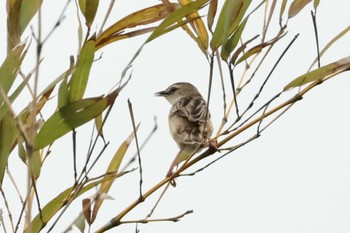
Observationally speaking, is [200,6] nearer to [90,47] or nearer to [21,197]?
[90,47]

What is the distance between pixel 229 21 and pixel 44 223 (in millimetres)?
621

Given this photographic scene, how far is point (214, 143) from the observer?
4.99 feet

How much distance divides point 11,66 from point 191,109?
2.76 meters

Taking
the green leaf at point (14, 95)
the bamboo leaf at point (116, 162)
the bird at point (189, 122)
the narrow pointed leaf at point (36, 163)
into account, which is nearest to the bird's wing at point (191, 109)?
the bird at point (189, 122)

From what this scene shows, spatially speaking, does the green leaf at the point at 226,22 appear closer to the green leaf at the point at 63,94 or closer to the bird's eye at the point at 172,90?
the green leaf at the point at 63,94

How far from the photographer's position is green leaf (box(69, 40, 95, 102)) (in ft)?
4.70

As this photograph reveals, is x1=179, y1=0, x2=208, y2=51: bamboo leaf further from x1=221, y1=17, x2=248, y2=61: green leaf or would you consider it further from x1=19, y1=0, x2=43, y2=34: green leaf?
x1=19, y1=0, x2=43, y2=34: green leaf

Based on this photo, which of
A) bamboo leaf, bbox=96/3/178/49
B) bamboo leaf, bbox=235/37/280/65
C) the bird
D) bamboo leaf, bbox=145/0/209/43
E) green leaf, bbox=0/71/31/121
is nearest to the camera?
green leaf, bbox=0/71/31/121

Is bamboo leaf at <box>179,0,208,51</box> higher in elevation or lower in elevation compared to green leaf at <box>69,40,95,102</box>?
higher

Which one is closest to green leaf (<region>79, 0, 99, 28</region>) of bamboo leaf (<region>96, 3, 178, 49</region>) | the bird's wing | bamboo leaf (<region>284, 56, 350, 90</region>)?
bamboo leaf (<region>96, 3, 178, 49</region>)

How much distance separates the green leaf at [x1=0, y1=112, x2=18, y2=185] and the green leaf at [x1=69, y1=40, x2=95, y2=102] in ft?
0.43

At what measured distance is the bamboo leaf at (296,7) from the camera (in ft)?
5.91

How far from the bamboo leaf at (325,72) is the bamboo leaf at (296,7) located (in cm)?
19

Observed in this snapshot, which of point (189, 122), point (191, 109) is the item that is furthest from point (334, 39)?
point (191, 109)
